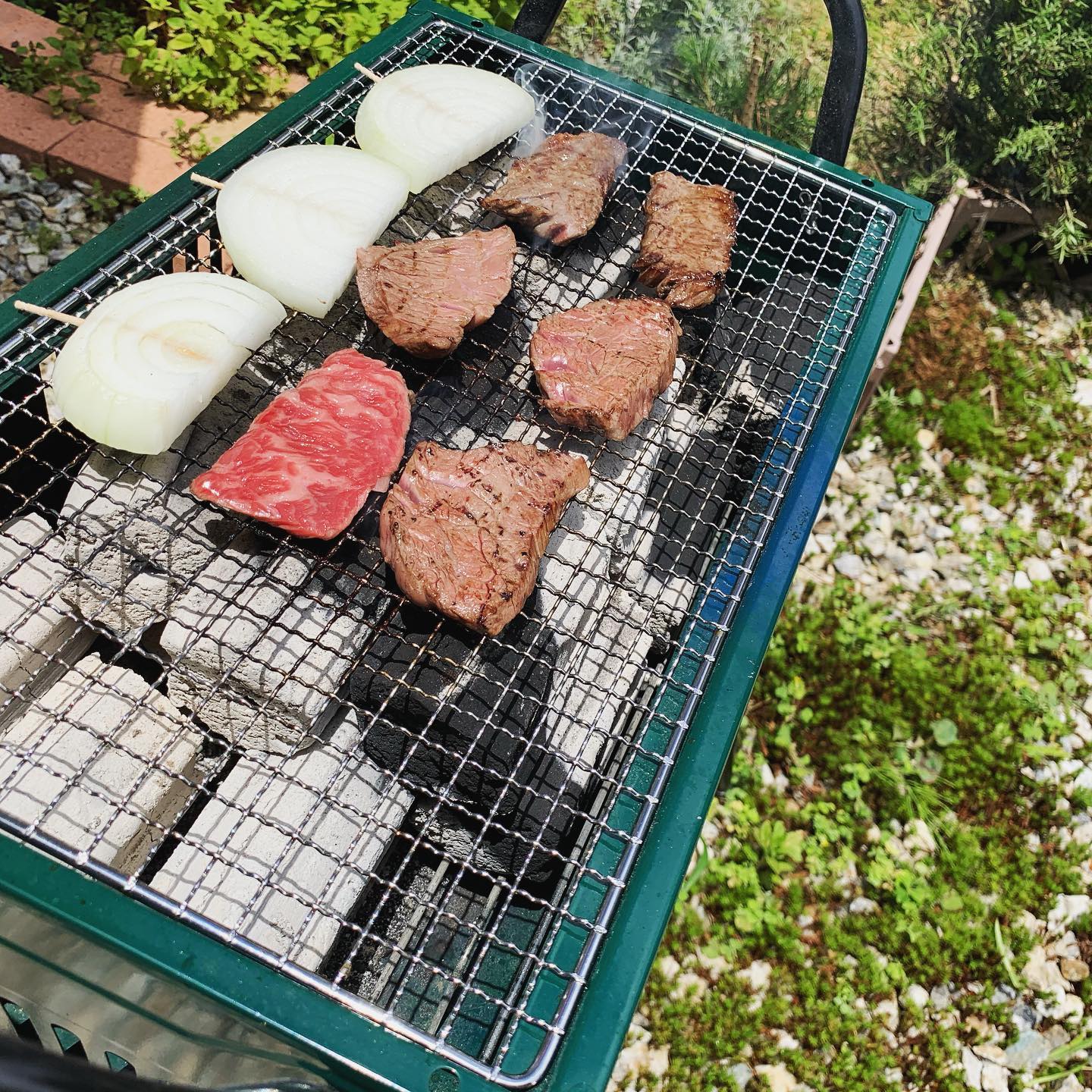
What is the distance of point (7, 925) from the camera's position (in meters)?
1.76

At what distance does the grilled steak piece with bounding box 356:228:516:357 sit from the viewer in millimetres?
2689

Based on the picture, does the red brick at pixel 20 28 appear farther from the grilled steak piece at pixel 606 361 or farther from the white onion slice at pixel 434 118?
the grilled steak piece at pixel 606 361

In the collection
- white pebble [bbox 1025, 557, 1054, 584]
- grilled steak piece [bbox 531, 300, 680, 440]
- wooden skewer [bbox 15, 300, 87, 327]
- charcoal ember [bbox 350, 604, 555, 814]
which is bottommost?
white pebble [bbox 1025, 557, 1054, 584]

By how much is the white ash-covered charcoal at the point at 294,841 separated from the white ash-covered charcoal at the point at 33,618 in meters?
0.55

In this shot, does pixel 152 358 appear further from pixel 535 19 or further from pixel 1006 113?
Answer: pixel 1006 113

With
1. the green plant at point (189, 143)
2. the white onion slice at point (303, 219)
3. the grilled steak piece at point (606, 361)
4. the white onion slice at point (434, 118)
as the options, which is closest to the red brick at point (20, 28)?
the green plant at point (189, 143)

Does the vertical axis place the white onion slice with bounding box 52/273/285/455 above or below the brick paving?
above

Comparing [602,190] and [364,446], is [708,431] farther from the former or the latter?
[364,446]

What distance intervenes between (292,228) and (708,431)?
4.80 feet

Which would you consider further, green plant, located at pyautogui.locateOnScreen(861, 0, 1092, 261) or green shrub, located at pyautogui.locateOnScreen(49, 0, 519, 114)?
green plant, located at pyautogui.locateOnScreen(861, 0, 1092, 261)

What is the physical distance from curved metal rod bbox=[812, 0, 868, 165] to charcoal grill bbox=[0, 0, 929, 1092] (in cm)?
49

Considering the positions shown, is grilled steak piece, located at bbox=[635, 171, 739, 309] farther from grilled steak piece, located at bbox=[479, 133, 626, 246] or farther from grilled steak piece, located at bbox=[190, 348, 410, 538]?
grilled steak piece, located at bbox=[190, 348, 410, 538]

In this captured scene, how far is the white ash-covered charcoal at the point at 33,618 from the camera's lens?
226 centimetres

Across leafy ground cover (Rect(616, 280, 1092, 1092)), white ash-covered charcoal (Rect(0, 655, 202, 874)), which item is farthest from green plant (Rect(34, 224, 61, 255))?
leafy ground cover (Rect(616, 280, 1092, 1092))
